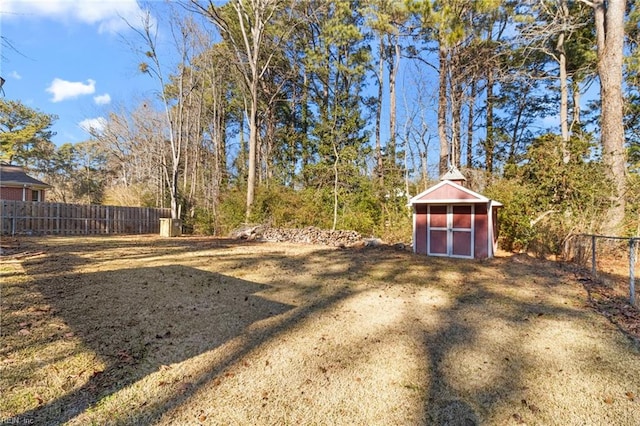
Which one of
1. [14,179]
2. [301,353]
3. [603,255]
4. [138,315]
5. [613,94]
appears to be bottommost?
[301,353]

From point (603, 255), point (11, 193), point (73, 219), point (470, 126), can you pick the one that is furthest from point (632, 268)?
point (11, 193)

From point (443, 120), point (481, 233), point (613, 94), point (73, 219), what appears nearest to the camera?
point (481, 233)

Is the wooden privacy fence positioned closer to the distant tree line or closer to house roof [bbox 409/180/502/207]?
the distant tree line

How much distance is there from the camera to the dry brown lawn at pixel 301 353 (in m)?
2.24

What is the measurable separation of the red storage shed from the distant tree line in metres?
1.73

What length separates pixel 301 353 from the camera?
10.1 feet

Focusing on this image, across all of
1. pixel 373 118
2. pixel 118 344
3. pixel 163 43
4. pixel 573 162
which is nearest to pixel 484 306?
pixel 118 344

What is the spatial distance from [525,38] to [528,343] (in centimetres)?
1226

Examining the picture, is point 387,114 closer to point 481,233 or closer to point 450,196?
point 450,196

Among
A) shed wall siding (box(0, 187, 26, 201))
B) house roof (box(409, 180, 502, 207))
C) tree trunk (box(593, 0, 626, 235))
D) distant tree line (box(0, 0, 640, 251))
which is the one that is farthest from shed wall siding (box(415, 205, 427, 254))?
shed wall siding (box(0, 187, 26, 201))

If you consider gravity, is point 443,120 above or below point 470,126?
below

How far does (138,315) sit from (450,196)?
303 inches

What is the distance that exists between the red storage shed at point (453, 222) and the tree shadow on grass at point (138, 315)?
5645 mm

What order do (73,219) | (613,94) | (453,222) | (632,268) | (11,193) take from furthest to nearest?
(11,193), (73,219), (613,94), (453,222), (632,268)
